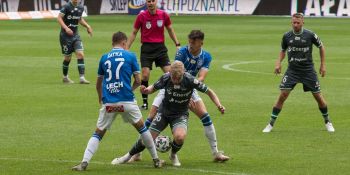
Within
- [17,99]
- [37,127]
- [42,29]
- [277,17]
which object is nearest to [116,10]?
A: [277,17]

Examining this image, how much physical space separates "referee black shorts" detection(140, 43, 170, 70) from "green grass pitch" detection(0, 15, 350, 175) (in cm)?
148

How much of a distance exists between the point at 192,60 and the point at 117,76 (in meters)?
2.02

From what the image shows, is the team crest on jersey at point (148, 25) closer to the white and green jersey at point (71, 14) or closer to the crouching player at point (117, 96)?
the white and green jersey at point (71, 14)

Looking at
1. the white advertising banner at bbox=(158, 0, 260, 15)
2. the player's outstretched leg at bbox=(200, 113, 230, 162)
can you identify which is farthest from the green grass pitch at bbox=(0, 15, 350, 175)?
the white advertising banner at bbox=(158, 0, 260, 15)

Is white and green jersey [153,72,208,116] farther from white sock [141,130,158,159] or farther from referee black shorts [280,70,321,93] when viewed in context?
referee black shorts [280,70,321,93]

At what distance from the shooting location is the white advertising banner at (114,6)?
74250 mm

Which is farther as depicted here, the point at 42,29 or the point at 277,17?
the point at 277,17

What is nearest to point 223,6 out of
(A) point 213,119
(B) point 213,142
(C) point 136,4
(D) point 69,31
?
(C) point 136,4

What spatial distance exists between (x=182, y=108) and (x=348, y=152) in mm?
2881

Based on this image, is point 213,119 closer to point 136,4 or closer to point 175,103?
point 175,103

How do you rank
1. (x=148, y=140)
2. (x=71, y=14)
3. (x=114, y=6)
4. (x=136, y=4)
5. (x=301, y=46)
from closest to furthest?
(x=148, y=140)
(x=301, y=46)
(x=71, y=14)
(x=136, y=4)
(x=114, y=6)

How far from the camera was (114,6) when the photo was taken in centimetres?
7475

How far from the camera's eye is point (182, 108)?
13625mm

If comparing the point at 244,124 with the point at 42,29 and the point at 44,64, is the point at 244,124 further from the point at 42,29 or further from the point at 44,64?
the point at 42,29
